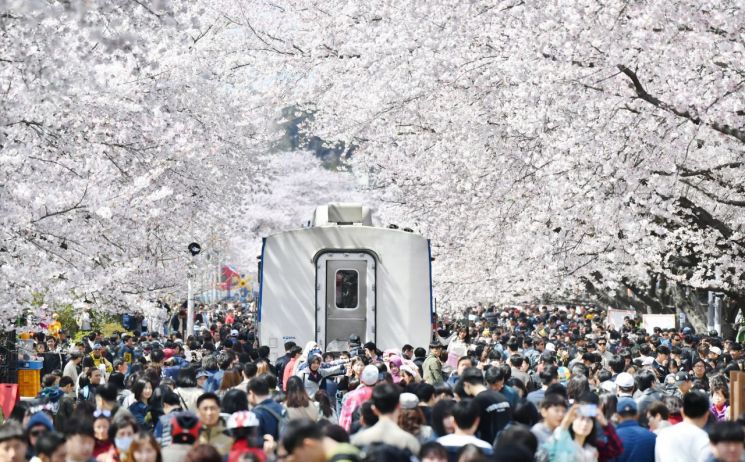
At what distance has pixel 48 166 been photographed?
15953mm

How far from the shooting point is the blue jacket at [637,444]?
Answer: 937 cm

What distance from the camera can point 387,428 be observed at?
8.47 metres

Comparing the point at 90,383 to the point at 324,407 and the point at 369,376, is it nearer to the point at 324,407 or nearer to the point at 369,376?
the point at 324,407

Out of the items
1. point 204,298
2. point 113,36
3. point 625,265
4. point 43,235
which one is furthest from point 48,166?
point 204,298

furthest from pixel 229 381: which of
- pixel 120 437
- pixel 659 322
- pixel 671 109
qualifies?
pixel 659 322

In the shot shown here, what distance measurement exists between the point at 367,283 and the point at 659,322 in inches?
503

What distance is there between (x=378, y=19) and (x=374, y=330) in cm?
532

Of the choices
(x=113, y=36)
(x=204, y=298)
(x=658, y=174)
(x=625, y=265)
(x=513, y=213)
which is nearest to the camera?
(x=113, y=36)

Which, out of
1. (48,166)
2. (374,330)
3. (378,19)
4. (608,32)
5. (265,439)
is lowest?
(265,439)

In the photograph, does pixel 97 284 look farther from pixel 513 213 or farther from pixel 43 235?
pixel 513 213

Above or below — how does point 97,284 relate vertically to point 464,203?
below

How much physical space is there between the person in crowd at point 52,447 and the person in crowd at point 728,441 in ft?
13.5

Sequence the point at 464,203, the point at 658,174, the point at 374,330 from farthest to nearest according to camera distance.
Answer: the point at 464,203, the point at 374,330, the point at 658,174

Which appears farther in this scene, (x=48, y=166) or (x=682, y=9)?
(x=48, y=166)
